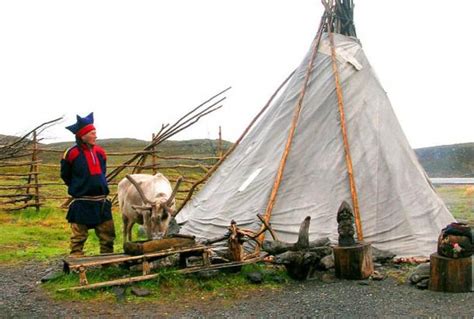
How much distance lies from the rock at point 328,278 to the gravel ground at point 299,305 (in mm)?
49

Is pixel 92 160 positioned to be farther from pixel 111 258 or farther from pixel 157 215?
pixel 111 258

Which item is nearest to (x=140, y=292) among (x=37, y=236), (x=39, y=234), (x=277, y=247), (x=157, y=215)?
(x=157, y=215)

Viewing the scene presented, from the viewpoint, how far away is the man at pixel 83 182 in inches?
255

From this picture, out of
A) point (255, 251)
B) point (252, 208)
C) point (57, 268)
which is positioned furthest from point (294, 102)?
point (57, 268)

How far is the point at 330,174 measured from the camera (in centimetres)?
783

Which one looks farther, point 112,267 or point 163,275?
point 112,267

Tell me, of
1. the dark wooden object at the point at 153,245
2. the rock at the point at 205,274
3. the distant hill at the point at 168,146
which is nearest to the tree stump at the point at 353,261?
the rock at the point at 205,274

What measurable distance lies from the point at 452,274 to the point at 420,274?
0.43 m

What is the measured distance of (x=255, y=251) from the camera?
6715mm

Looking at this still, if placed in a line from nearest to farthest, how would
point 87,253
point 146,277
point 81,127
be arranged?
point 146,277 < point 81,127 < point 87,253

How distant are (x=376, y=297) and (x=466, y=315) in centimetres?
94

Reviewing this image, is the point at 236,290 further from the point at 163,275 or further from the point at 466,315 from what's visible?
the point at 466,315

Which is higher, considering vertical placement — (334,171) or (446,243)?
(334,171)

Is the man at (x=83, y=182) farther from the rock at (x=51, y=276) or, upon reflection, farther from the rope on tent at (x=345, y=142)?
the rope on tent at (x=345, y=142)
